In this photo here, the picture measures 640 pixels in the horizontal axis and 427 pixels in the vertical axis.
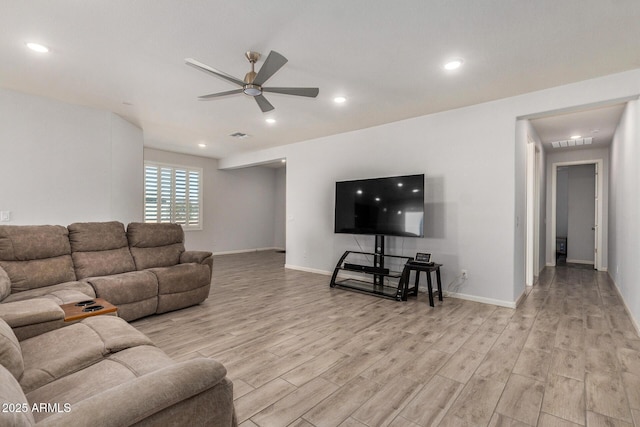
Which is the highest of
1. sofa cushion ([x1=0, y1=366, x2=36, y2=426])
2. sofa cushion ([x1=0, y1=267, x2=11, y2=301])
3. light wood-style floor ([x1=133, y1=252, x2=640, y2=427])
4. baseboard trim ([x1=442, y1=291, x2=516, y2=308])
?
sofa cushion ([x1=0, y1=366, x2=36, y2=426])

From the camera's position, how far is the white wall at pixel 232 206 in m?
8.11

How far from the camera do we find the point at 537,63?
9.82 feet

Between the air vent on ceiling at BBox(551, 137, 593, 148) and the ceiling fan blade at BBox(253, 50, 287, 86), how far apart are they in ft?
19.6

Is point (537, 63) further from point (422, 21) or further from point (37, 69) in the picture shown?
point (37, 69)

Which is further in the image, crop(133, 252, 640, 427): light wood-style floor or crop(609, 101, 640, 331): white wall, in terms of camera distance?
crop(609, 101, 640, 331): white wall

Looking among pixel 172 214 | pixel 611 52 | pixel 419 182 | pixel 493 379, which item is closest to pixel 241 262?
pixel 172 214

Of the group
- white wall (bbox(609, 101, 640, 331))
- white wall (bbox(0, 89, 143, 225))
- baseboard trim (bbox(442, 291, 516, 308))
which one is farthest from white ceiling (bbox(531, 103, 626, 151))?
white wall (bbox(0, 89, 143, 225))

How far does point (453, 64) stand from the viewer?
3051 millimetres

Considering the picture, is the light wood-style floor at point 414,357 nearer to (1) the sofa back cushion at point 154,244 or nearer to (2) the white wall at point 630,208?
(2) the white wall at point 630,208

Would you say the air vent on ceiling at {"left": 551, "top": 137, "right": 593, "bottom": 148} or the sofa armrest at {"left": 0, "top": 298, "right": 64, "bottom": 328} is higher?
the air vent on ceiling at {"left": 551, "top": 137, "right": 593, "bottom": 148}

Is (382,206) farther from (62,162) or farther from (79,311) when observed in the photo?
(62,162)

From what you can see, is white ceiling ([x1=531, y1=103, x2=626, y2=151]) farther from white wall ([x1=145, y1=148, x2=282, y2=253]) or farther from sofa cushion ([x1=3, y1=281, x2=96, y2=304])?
white wall ([x1=145, y1=148, x2=282, y2=253])

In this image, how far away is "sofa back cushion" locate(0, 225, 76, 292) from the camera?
292cm

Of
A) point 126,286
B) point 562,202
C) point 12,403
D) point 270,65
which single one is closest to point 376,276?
point 126,286
